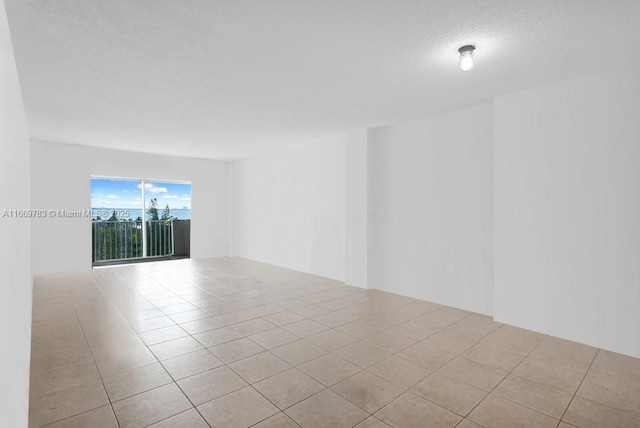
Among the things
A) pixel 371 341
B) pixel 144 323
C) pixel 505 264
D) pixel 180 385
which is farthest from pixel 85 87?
pixel 505 264

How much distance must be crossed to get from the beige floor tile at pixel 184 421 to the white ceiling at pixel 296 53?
2544 millimetres

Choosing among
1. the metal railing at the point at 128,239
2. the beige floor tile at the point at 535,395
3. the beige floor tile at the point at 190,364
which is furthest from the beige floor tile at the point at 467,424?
the metal railing at the point at 128,239

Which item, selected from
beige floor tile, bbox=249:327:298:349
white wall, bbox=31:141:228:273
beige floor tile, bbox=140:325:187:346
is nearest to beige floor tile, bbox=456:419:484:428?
beige floor tile, bbox=249:327:298:349

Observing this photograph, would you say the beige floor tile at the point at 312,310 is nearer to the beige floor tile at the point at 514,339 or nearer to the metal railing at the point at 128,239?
the beige floor tile at the point at 514,339

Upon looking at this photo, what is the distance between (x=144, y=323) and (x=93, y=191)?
465 cm

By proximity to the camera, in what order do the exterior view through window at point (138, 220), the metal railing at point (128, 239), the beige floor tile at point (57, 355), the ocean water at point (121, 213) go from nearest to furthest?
the beige floor tile at point (57, 355)
the ocean water at point (121, 213)
the exterior view through window at point (138, 220)
the metal railing at point (128, 239)

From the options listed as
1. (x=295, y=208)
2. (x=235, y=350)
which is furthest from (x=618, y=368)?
(x=295, y=208)

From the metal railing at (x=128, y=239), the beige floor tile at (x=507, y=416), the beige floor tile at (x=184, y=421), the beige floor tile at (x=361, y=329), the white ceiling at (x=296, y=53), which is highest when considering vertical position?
the white ceiling at (x=296, y=53)

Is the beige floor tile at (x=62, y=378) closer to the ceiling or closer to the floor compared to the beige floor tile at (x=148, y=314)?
closer to the floor

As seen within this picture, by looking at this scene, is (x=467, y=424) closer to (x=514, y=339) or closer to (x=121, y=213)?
(x=514, y=339)

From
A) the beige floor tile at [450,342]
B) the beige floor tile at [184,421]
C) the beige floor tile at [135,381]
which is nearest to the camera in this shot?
the beige floor tile at [184,421]

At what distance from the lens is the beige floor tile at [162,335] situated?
321 centimetres

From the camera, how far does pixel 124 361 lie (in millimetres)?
2789

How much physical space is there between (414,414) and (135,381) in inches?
79.4
